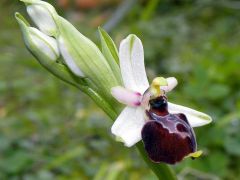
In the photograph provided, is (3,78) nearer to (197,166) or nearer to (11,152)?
(11,152)

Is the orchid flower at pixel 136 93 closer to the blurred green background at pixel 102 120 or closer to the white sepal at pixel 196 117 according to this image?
the white sepal at pixel 196 117

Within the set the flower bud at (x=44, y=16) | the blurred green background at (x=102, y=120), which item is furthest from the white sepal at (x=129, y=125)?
the blurred green background at (x=102, y=120)

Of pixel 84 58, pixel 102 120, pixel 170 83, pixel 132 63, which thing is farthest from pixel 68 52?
pixel 102 120

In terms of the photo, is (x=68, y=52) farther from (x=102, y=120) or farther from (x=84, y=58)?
(x=102, y=120)

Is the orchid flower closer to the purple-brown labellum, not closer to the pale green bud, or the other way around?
the purple-brown labellum

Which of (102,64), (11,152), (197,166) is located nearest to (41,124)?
(11,152)

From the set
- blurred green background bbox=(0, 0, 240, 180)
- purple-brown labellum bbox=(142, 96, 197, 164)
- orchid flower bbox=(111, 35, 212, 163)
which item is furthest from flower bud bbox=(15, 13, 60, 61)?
blurred green background bbox=(0, 0, 240, 180)
